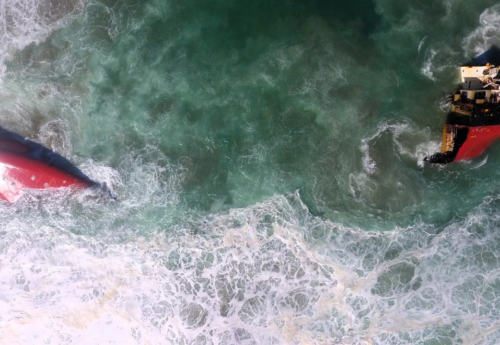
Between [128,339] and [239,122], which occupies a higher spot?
[239,122]

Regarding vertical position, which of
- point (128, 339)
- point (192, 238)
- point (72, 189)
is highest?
point (72, 189)

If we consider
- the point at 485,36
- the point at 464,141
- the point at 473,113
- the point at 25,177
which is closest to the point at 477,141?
the point at 464,141

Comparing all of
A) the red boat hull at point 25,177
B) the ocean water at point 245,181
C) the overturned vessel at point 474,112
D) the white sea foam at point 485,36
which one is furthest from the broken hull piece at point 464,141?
the red boat hull at point 25,177

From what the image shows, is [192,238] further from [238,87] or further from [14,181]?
[14,181]

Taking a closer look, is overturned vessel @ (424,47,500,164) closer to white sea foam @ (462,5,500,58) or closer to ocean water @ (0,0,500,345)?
white sea foam @ (462,5,500,58)

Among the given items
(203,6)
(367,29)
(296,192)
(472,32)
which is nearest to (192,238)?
(296,192)
